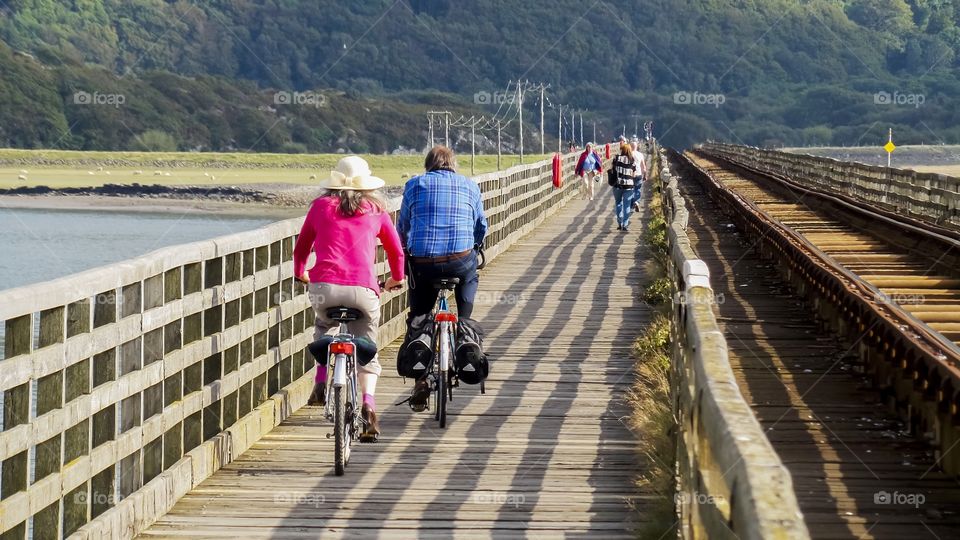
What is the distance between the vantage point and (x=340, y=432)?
8.66 m

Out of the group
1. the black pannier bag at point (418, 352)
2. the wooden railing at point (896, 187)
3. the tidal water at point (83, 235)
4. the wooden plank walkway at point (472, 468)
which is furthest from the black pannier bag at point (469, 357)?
the tidal water at point (83, 235)

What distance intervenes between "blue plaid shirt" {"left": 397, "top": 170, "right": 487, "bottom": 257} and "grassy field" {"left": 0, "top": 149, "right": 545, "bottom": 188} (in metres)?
126

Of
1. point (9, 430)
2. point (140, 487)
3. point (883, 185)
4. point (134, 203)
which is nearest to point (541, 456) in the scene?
point (140, 487)

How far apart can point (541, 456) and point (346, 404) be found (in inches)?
56.5

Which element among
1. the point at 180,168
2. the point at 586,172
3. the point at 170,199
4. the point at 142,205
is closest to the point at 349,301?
the point at 586,172

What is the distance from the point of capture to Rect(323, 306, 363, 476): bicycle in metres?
8.53

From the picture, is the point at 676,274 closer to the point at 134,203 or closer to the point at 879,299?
the point at 879,299

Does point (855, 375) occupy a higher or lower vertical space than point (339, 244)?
lower

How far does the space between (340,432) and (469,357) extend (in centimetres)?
192

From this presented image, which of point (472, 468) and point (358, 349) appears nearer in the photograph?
point (358, 349)

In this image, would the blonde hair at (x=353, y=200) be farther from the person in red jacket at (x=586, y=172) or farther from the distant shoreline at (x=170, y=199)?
the distant shoreline at (x=170, y=199)

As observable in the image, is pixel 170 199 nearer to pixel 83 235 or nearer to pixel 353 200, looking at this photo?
pixel 83 235

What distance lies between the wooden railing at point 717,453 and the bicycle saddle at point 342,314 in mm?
1906

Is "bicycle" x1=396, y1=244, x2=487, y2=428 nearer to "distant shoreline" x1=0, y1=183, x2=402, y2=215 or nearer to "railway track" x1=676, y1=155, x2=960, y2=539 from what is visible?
"railway track" x1=676, y1=155, x2=960, y2=539
